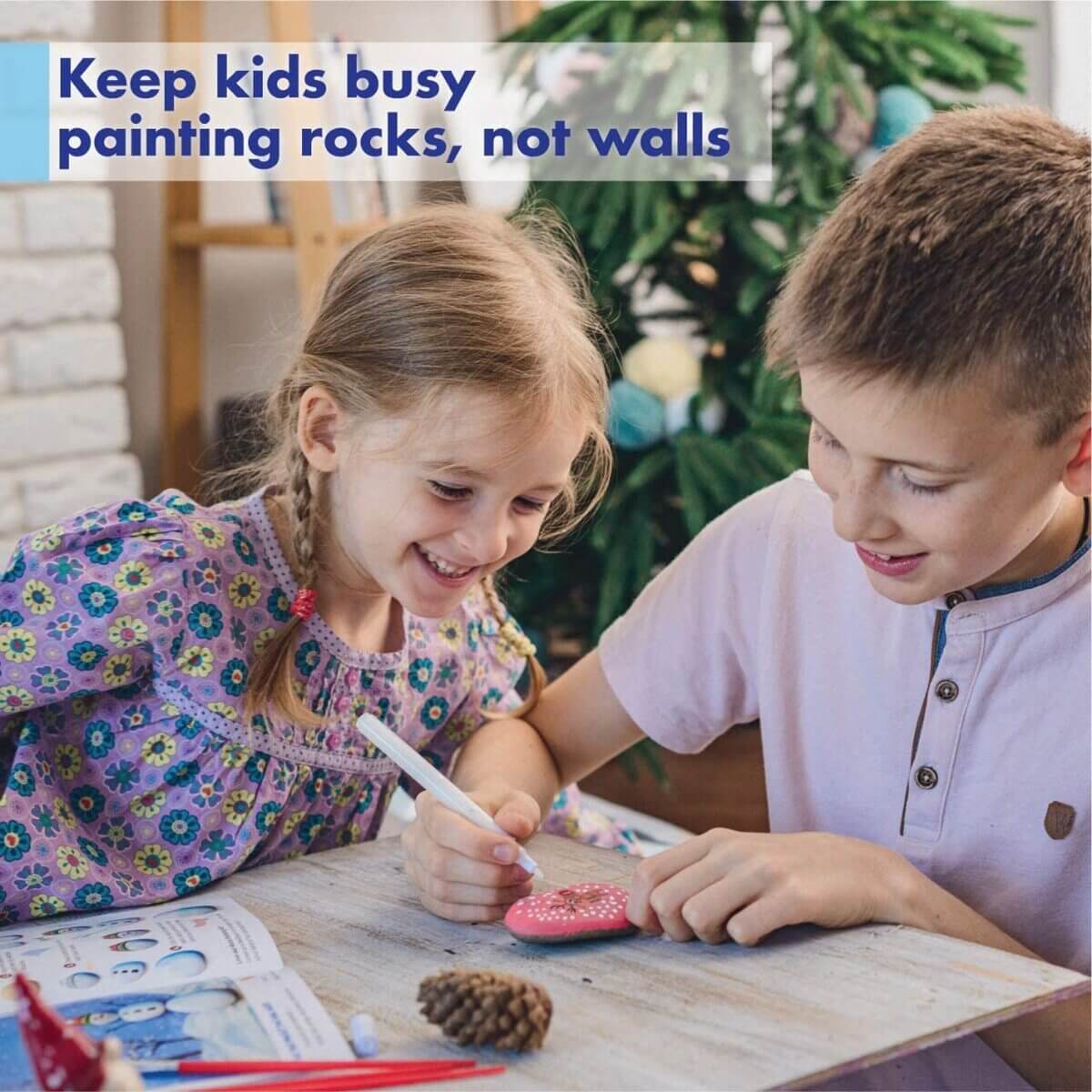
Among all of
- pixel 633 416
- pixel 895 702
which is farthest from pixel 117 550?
pixel 633 416

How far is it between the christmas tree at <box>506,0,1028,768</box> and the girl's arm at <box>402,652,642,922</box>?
2.84ft

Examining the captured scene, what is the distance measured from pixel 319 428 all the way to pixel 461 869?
437mm

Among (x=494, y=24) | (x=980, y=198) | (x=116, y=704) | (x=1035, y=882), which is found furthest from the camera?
(x=494, y=24)

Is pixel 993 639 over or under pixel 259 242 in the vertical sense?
under

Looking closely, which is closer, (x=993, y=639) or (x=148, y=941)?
(x=148, y=941)

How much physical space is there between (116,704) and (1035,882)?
2.20 ft

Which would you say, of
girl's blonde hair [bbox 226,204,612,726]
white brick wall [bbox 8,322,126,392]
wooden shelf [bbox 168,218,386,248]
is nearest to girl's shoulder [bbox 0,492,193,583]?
girl's blonde hair [bbox 226,204,612,726]

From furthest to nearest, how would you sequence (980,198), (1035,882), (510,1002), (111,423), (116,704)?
1. (111,423)
2. (116,704)
3. (1035,882)
4. (980,198)
5. (510,1002)

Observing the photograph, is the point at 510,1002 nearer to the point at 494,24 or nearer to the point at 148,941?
the point at 148,941

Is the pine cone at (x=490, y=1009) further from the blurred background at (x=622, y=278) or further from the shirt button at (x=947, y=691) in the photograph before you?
the blurred background at (x=622, y=278)

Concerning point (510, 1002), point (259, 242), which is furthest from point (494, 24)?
point (510, 1002)

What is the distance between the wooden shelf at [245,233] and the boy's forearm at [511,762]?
5.39ft

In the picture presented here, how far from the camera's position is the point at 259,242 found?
277 centimetres

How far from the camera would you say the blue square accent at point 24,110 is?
96.5 inches
